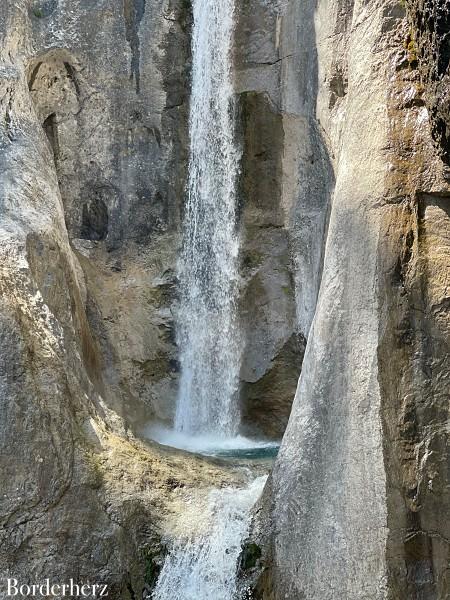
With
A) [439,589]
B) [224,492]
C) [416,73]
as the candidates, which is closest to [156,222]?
[224,492]

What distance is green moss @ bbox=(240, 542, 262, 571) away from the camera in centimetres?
755

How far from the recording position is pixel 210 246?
13.2 metres

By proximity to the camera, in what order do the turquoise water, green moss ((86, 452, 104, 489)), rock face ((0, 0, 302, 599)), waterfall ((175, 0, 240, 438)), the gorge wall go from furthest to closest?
waterfall ((175, 0, 240, 438))
the turquoise water
rock face ((0, 0, 302, 599))
green moss ((86, 452, 104, 489))
the gorge wall

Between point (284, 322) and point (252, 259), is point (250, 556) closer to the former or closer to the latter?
point (284, 322)

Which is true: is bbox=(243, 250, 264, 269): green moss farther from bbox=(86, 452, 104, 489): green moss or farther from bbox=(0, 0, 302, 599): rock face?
bbox=(86, 452, 104, 489): green moss

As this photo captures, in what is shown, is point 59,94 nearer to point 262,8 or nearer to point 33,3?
point 33,3

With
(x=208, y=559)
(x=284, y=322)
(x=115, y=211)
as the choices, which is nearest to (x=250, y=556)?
(x=208, y=559)

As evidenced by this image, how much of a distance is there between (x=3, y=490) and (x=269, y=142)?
7.22 metres

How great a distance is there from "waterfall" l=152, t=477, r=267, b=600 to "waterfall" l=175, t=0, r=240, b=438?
4.54 meters

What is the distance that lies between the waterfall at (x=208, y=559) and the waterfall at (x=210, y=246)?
4.54 meters

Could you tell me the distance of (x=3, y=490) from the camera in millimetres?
7898

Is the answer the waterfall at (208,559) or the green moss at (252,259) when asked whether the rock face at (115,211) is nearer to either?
the green moss at (252,259)

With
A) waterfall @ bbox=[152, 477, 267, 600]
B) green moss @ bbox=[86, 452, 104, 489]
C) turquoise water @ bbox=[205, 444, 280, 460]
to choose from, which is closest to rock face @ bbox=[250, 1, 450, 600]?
waterfall @ bbox=[152, 477, 267, 600]

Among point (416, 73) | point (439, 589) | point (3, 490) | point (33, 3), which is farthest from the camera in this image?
point (33, 3)
